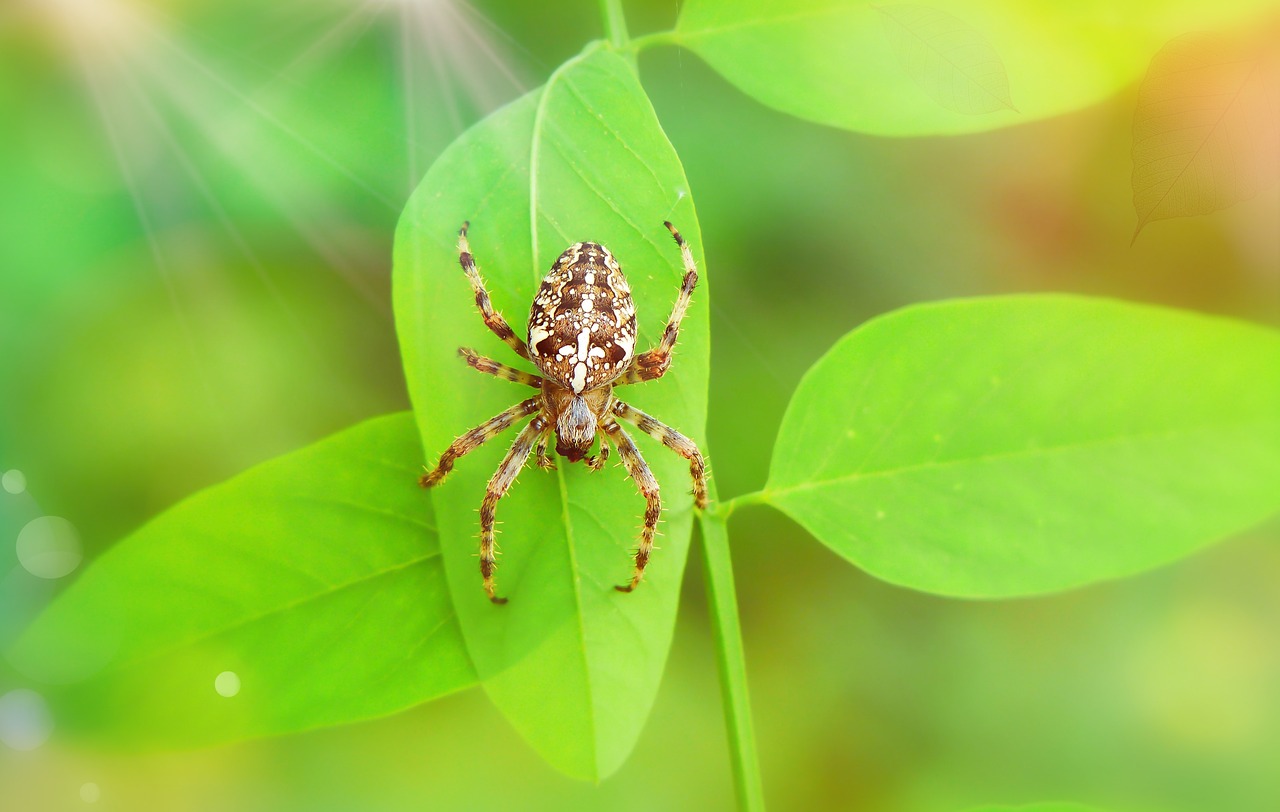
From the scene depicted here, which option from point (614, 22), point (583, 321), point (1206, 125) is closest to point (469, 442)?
point (583, 321)

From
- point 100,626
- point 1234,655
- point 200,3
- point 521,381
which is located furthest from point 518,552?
point 1234,655

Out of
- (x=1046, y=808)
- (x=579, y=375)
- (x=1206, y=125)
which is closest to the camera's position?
(x=1046, y=808)

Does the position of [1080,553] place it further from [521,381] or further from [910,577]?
[521,381]

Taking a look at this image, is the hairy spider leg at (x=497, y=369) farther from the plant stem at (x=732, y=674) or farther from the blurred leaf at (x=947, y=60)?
the blurred leaf at (x=947, y=60)

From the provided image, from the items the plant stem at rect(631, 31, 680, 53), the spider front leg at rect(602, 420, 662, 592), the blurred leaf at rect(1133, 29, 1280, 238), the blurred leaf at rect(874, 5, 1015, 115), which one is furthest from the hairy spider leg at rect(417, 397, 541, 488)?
the blurred leaf at rect(1133, 29, 1280, 238)

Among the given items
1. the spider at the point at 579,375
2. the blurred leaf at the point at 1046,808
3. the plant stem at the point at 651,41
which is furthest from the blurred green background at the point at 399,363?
the blurred leaf at the point at 1046,808

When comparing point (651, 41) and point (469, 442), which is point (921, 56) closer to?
point (651, 41)
